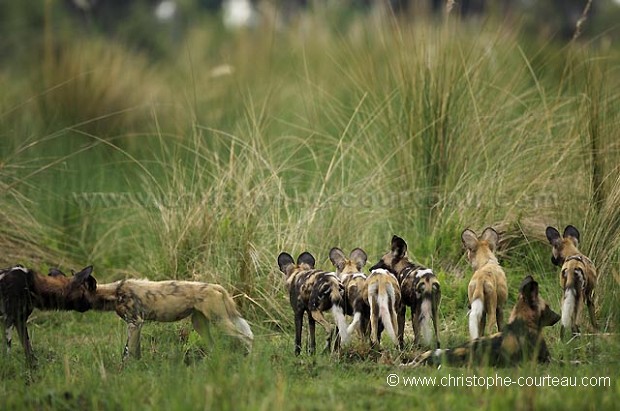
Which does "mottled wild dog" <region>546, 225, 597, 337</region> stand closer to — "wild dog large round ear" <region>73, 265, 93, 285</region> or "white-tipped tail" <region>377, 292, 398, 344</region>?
"white-tipped tail" <region>377, 292, 398, 344</region>

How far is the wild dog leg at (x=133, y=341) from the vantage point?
5.45 metres

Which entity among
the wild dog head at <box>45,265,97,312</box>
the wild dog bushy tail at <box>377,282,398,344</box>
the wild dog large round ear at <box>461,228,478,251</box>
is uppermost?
the wild dog large round ear at <box>461,228,478,251</box>

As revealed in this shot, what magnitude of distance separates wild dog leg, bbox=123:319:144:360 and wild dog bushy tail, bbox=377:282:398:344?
1359 mm

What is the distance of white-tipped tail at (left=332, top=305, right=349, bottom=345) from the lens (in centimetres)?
536

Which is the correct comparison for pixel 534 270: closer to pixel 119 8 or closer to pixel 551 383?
pixel 551 383

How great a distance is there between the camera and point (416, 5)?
8.80 metres

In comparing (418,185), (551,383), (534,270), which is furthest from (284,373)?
(418,185)

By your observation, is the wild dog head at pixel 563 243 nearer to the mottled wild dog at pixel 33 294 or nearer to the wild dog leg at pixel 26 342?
the mottled wild dog at pixel 33 294

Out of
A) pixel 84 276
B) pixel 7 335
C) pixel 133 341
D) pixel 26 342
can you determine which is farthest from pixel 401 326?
pixel 7 335

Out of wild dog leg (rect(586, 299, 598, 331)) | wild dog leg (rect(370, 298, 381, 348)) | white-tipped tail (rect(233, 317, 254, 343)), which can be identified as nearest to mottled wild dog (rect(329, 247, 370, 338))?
wild dog leg (rect(370, 298, 381, 348))

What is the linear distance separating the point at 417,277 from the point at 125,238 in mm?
3139

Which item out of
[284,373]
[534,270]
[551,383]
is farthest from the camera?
[534,270]

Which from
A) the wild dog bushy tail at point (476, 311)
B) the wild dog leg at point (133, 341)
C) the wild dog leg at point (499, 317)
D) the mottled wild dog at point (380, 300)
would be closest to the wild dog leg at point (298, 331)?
the mottled wild dog at point (380, 300)

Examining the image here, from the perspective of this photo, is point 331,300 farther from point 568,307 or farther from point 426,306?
point 568,307
